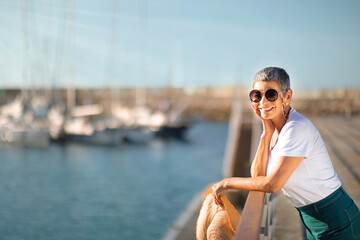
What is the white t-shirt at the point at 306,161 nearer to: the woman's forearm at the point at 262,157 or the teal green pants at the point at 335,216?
the teal green pants at the point at 335,216

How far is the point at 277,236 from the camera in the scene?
4.70 meters

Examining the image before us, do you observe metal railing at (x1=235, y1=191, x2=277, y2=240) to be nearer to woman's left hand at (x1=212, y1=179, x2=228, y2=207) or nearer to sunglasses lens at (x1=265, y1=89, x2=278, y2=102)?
woman's left hand at (x1=212, y1=179, x2=228, y2=207)

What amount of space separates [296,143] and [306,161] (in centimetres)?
15

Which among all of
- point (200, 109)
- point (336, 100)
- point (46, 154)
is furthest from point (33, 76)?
point (336, 100)

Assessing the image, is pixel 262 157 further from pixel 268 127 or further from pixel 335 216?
pixel 335 216

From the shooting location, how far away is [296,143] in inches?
89.1

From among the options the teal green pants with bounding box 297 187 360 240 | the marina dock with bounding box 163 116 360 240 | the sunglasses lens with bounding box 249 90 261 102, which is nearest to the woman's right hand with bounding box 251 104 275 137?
the sunglasses lens with bounding box 249 90 261 102

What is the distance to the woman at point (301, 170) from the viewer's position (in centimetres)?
228

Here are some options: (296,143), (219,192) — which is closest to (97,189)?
(219,192)

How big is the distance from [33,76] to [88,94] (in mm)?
51724

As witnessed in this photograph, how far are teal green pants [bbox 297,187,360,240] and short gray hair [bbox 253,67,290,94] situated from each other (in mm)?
709

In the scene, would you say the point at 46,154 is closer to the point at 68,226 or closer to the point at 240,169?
the point at 68,226

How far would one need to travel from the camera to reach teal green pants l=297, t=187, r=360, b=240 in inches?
94.6

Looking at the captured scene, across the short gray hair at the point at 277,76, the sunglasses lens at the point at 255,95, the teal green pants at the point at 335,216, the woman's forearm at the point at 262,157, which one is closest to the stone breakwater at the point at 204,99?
the woman's forearm at the point at 262,157
